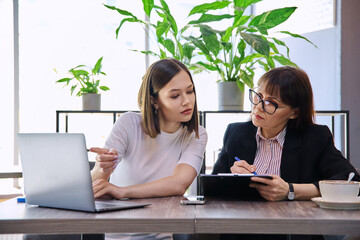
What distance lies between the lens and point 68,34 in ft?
15.7

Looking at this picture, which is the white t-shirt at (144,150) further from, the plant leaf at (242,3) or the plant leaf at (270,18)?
the plant leaf at (242,3)

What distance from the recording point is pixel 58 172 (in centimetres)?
125

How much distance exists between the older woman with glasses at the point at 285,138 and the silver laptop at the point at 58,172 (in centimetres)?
72

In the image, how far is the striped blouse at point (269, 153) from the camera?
72.7 inches

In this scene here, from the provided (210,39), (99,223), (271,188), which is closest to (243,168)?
A: (271,188)

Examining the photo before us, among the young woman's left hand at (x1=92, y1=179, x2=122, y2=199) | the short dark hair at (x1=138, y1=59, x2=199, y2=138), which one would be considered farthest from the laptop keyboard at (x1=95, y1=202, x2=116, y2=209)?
the short dark hair at (x1=138, y1=59, x2=199, y2=138)

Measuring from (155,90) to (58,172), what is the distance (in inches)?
30.8

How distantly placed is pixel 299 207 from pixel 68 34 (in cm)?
397

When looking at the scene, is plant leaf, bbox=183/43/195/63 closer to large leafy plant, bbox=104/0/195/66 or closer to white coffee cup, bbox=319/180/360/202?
large leafy plant, bbox=104/0/195/66

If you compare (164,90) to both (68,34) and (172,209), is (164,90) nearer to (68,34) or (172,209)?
(172,209)

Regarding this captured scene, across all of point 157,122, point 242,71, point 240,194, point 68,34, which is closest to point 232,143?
point 157,122

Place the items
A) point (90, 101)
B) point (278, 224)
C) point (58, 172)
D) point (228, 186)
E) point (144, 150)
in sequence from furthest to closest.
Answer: point (90, 101), point (144, 150), point (228, 186), point (58, 172), point (278, 224)

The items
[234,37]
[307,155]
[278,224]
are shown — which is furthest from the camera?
[234,37]

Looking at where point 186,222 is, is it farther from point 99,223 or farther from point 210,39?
point 210,39
